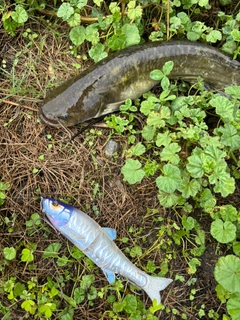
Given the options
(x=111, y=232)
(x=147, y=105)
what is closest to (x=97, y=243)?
(x=111, y=232)

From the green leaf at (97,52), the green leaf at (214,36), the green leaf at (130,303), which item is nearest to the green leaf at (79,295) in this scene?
the green leaf at (130,303)

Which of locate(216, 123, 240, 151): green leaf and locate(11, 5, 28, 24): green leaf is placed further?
locate(11, 5, 28, 24): green leaf

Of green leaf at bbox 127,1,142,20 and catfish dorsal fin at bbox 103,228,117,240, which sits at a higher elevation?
green leaf at bbox 127,1,142,20

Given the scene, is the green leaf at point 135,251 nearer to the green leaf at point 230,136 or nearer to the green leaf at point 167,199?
the green leaf at point 167,199

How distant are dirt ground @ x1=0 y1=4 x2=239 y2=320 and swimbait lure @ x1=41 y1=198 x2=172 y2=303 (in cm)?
12

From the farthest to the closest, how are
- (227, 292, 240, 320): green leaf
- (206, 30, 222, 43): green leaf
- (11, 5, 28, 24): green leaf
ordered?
(206, 30, 222, 43): green leaf, (11, 5, 28, 24): green leaf, (227, 292, 240, 320): green leaf

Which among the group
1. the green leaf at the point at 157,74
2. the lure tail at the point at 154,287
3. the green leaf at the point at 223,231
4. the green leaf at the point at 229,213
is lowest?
the lure tail at the point at 154,287

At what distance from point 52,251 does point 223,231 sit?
124 cm

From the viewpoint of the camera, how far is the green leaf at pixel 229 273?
2.90 meters

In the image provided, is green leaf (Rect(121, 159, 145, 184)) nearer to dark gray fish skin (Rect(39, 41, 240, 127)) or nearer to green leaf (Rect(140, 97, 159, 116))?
green leaf (Rect(140, 97, 159, 116))

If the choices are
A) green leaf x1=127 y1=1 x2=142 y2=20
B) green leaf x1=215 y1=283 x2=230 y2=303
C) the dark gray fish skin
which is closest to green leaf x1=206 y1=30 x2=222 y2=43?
the dark gray fish skin

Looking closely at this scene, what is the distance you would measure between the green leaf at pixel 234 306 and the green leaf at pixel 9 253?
5.02 feet

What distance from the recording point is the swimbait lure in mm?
2979

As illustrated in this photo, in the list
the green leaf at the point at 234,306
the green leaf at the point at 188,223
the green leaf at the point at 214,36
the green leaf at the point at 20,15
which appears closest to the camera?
the green leaf at the point at 234,306
